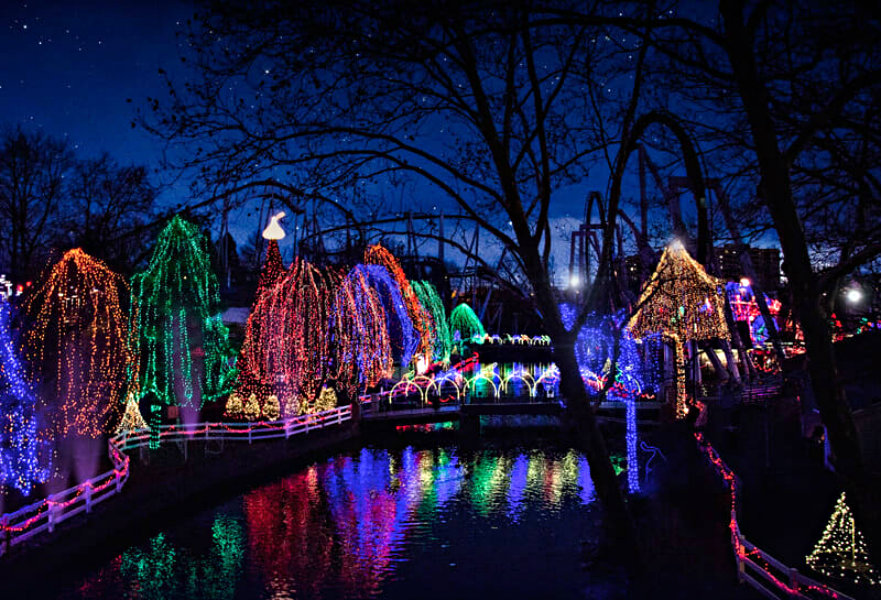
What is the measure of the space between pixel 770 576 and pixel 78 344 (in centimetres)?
1768

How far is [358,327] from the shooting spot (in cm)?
2838

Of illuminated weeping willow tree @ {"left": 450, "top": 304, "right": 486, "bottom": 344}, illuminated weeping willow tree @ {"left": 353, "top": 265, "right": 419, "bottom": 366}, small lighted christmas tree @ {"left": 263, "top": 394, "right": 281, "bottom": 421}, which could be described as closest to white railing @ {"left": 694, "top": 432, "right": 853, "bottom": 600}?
illuminated weeping willow tree @ {"left": 353, "top": 265, "right": 419, "bottom": 366}

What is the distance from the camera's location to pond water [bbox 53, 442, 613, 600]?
12.6 m

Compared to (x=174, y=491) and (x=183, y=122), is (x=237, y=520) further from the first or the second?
(x=183, y=122)

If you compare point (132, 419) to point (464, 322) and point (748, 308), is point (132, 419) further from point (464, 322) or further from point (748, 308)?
point (464, 322)

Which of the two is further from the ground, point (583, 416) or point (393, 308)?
point (393, 308)

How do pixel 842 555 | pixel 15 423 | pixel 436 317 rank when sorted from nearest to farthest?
pixel 842 555 < pixel 15 423 < pixel 436 317

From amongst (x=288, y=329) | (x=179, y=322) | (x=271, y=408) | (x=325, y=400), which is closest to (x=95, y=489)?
(x=179, y=322)

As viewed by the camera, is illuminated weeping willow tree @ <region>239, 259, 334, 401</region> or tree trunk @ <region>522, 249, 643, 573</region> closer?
tree trunk @ <region>522, 249, 643, 573</region>

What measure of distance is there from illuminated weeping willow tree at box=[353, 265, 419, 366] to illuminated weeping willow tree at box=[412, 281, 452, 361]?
5710 millimetres

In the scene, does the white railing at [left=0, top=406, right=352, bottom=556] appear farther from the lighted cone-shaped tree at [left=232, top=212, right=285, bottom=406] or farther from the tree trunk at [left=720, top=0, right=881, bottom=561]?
the tree trunk at [left=720, top=0, right=881, bottom=561]

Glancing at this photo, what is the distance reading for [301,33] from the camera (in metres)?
7.18

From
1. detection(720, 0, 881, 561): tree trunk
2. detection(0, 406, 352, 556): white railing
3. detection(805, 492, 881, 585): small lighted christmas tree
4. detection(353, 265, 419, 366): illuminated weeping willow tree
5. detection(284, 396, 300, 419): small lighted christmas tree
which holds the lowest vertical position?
detection(805, 492, 881, 585): small lighted christmas tree

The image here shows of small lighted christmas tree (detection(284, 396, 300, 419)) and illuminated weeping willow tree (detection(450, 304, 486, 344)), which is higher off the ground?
illuminated weeping willow tree (detection(450, 304, 486, 344))
